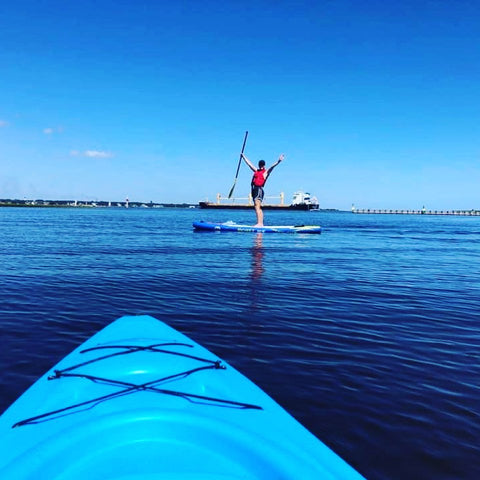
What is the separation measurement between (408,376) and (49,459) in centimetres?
457

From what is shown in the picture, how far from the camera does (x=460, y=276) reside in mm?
13453

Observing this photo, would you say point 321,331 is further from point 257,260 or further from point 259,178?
point 259,178

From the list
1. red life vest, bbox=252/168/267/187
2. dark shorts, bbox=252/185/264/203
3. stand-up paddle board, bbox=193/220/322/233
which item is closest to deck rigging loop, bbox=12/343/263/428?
red life vest, bbox=252/168/267/187

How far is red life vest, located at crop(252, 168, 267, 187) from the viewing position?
75.4 feet

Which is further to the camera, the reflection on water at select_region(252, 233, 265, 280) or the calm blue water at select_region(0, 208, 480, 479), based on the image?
the reflection on water at select_region(252, 233, 265, 280)

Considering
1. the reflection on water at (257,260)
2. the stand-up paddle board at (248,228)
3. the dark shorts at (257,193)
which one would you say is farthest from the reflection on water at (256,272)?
the stand-up paddle board at (248,228)

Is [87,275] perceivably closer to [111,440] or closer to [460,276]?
[111,440]

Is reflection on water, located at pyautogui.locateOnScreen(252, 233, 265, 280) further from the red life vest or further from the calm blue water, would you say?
the red life vest

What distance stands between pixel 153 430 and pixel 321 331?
4.79m

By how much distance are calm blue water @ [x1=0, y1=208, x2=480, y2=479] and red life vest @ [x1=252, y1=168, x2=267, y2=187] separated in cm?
861

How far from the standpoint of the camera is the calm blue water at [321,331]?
393 cm

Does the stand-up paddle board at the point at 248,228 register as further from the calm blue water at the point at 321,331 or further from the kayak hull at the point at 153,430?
the kayak hull at the point at 153,430

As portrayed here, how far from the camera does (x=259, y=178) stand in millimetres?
22984

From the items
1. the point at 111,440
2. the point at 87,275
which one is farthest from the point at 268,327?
the point at 87,275
